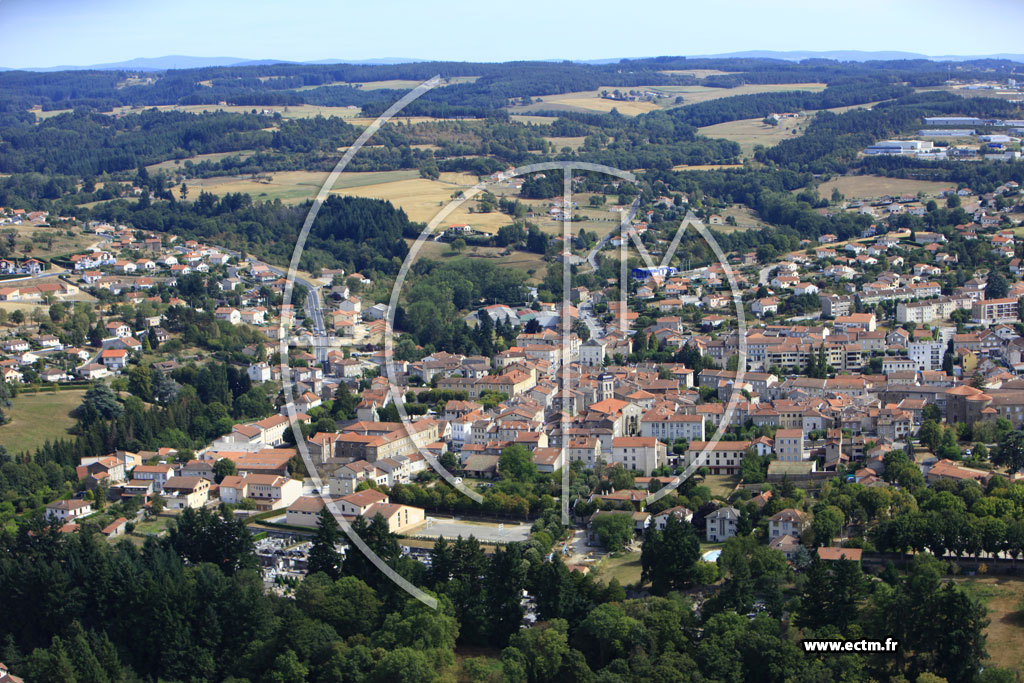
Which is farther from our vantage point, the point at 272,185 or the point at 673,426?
the point at 272,185

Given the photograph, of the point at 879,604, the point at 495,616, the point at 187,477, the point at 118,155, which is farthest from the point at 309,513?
the point at 118,155

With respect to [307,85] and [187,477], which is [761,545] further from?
[307,85]

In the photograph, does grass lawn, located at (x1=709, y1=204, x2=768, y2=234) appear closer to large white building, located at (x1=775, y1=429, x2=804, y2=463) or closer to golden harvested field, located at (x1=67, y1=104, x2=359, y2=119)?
large white building, located at (x1=775, y1=429, x2=804, y2=463)

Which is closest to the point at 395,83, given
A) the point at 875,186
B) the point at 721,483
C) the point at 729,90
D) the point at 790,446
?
the point at 729,90

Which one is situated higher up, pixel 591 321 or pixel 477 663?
pixel 591 321

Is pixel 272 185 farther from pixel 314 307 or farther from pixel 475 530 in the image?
pixel 475 530

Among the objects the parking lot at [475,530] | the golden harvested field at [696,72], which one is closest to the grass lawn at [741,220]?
the parking lot at [475,530]

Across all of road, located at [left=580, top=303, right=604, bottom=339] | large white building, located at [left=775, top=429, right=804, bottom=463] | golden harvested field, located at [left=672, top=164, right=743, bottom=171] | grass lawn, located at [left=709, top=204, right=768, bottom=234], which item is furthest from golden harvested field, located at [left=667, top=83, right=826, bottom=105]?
large white building, located at [left=775, top=429, right=804, bottom=463]

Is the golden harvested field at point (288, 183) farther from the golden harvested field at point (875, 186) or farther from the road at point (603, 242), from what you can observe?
the golden harvested field at point (875, 186)
